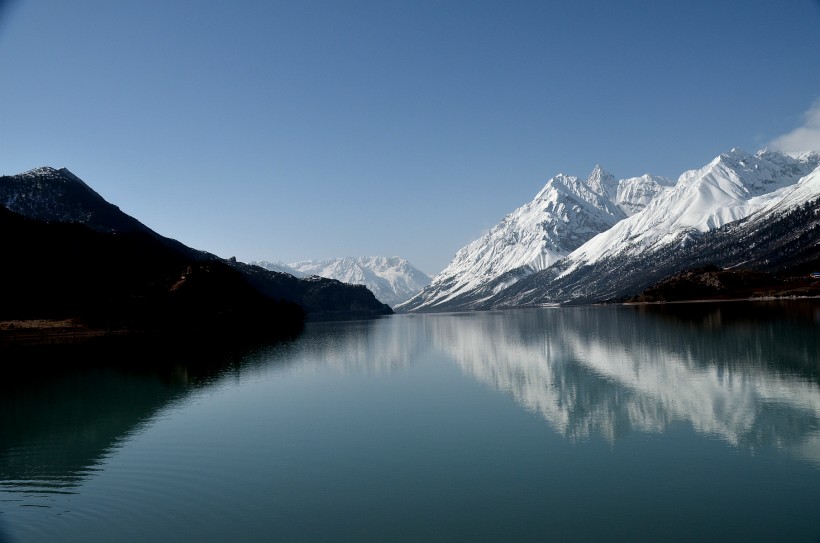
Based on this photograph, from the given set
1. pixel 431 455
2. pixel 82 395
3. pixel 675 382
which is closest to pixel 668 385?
pixel 675 382

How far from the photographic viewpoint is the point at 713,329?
370ft

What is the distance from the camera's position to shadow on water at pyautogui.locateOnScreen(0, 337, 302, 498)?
35781 mm

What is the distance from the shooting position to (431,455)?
34031mm

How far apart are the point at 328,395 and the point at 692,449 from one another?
38370 millimetres

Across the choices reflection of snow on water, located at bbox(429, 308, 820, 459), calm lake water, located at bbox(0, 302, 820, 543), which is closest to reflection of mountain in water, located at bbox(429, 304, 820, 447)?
reflection of snow on water, located at bbox(429, 308, 820, 459)

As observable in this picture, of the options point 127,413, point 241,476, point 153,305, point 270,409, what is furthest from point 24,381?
point 153,305

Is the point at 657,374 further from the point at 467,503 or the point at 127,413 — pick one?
the point at 127,413

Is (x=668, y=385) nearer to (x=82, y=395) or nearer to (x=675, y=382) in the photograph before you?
(x=675, y=382)

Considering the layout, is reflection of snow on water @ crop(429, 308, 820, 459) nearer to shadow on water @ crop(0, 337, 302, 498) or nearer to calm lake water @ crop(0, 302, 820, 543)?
calm lake water @ crop(0, 302, 820, 543)

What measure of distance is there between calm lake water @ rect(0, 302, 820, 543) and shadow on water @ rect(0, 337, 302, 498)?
38cm

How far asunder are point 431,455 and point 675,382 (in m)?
33.2

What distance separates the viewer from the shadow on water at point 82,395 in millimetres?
A: 35781

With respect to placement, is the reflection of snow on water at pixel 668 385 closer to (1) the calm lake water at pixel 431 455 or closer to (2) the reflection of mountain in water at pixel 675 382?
(2) the reflection of mountain in water at pixel 675 382

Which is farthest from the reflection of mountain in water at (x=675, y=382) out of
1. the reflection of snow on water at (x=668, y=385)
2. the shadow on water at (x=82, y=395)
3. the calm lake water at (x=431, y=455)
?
the shadow on water at (x=82, y=395)
